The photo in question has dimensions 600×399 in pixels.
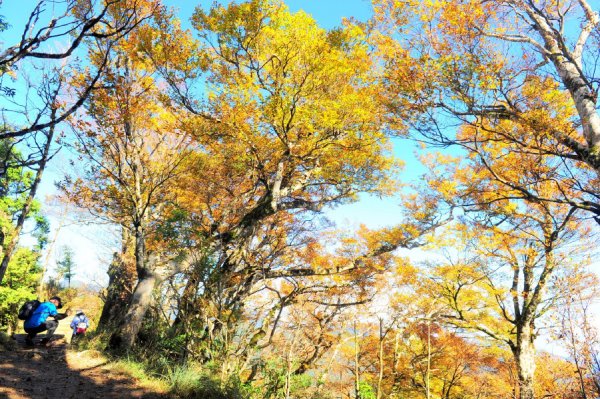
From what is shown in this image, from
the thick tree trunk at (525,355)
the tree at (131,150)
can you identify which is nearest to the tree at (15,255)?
the tree at (131,150)

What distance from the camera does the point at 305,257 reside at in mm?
11148

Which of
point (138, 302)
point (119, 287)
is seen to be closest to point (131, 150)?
point (138, 302)

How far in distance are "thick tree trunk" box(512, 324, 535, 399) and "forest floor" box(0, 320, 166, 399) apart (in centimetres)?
957

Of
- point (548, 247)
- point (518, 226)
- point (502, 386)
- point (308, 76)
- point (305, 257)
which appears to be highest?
point (308, 76)

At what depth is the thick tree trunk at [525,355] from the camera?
8.98 metres

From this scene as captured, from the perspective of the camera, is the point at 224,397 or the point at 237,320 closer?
the point at 224,397

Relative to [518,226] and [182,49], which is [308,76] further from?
[518,226]

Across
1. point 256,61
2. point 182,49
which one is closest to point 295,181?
point 256,61

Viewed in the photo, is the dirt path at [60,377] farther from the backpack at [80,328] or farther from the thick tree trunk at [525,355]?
the thick tree trunk at [525,355]

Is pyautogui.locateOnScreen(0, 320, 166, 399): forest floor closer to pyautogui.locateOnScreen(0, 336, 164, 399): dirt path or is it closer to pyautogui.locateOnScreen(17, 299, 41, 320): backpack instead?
pyautogui.locateOnScreen(0, 336, 164, 399): dirt path

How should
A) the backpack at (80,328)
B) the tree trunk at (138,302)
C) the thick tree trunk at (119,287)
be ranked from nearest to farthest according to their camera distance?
the tree trunk at (138,302) < the backpack at (80,328) < the thick tree trunk at (119,287)

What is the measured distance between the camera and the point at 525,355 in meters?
9.35

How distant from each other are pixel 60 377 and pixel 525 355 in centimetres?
1156

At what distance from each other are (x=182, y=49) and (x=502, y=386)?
1492cm
